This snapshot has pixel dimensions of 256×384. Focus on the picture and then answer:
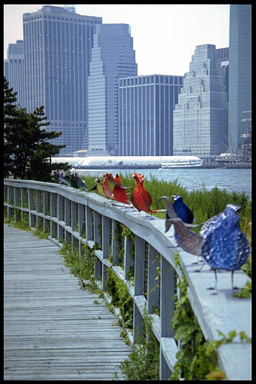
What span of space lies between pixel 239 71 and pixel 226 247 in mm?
101296

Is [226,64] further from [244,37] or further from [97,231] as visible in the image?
[97,231]

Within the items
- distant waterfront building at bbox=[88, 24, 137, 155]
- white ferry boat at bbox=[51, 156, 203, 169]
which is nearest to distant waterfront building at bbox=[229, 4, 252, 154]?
white ferry boat at bbox=[51, 156, 203, 169]

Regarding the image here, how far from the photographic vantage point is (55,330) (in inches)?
252

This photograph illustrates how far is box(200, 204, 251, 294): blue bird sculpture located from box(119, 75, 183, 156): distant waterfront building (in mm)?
141955

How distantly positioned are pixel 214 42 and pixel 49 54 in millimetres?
32246

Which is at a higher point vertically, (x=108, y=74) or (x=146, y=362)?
(x=108, y=74)

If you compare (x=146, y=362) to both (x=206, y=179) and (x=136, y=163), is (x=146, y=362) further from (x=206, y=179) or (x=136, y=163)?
(x=136, y=163)

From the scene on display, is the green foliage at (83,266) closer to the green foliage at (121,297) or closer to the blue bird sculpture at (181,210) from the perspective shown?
the green foliage at (121,297)

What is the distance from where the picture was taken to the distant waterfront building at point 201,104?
5344 inches

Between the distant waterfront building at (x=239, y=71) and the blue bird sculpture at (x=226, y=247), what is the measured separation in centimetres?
8296

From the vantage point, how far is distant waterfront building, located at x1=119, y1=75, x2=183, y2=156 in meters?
153

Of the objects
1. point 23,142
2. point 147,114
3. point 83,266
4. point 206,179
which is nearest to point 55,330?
point 83,266

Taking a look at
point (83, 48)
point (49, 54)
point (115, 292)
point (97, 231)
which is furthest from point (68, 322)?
point (83, 48)

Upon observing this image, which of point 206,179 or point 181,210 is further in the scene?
point 206,179
